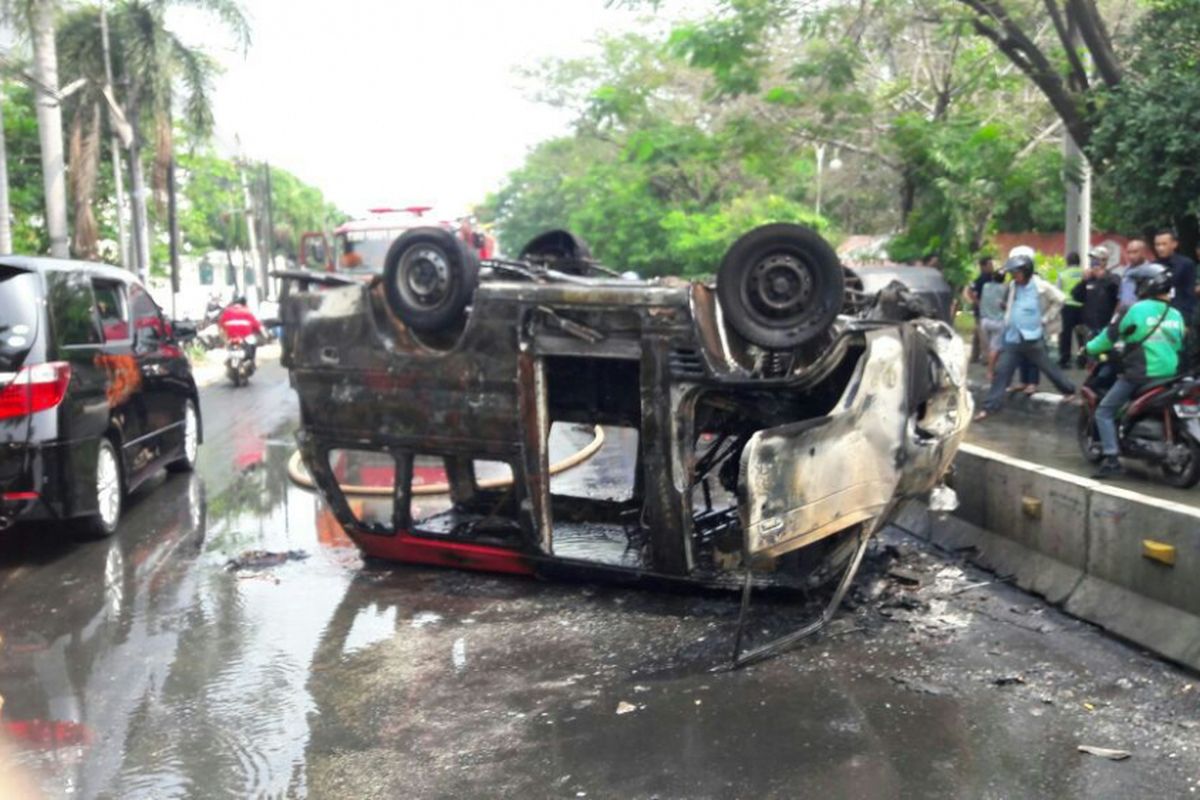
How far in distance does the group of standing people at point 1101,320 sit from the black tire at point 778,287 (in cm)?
315

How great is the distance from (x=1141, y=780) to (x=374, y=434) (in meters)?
4.52

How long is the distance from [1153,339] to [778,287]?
3357 millimetres

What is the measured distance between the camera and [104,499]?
27.3 feet

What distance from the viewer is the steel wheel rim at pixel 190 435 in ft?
35.7

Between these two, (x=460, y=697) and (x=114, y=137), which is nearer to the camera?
(x=460, y=697)

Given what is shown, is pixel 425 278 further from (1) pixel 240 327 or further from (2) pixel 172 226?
(2) pixel 172 226

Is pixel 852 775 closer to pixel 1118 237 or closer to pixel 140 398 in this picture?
pixel 140 398

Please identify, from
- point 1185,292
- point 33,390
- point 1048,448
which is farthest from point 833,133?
point 33,390

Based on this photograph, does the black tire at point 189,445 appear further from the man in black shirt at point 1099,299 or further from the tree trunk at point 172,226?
the tree trunk at point 172,226

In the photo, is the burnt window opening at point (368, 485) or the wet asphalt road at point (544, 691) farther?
the burnt window opening at point (368, 485)

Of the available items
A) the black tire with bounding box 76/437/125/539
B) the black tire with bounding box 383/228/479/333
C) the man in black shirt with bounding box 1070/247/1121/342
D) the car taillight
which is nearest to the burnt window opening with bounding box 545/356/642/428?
the black tire with bounding box 383/228/479/333

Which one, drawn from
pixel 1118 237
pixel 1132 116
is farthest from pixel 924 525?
pixel 1118 237

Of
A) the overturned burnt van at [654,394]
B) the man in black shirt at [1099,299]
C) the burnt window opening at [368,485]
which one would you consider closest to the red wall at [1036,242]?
the man in black shirt at [1099,299]

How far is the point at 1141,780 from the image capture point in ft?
14.2
